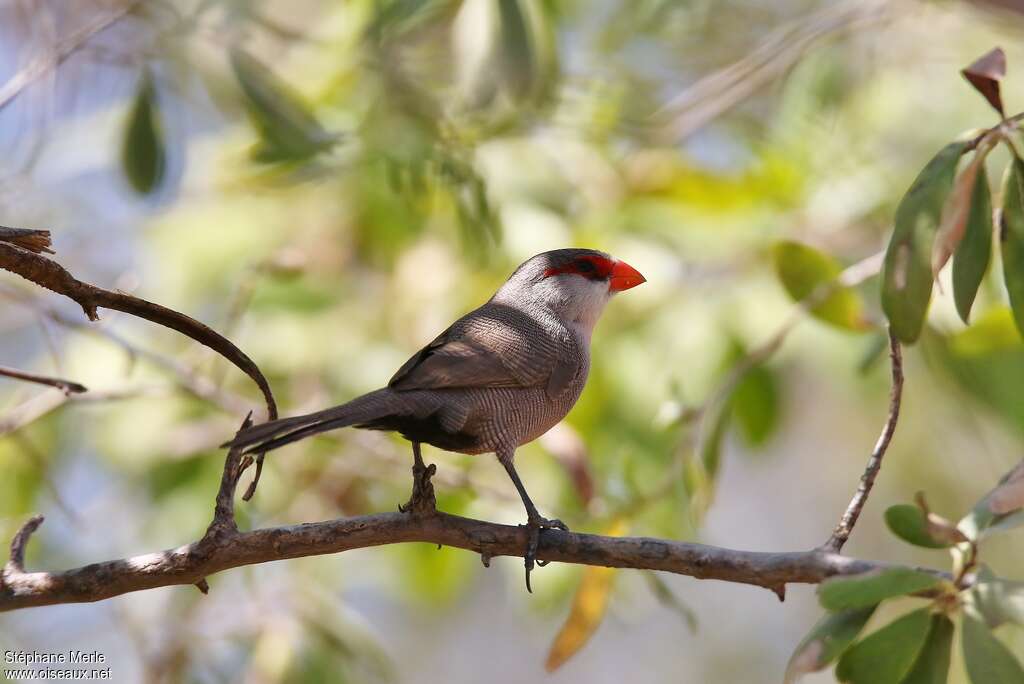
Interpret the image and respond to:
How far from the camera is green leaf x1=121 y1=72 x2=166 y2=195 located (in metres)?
4.13

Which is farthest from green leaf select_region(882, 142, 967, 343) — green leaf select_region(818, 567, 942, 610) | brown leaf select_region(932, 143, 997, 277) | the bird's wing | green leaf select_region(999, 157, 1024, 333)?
the bird's wing

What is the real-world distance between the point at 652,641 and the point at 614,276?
279 inches

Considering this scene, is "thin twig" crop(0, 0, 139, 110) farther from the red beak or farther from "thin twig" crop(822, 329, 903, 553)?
"thin twig" crop(822, 329, 903, 553)

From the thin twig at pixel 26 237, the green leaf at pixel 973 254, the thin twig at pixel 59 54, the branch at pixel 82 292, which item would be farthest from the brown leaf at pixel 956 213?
the thin twig at pixel 59 54

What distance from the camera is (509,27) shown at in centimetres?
351

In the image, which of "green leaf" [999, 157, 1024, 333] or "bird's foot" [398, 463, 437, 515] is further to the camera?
"bird's foot" [398, 463, 437, 515]

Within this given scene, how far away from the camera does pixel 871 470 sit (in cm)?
252

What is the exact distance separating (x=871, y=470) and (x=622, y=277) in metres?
1.96

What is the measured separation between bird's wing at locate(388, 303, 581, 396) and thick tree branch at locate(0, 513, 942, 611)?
0.68 meters

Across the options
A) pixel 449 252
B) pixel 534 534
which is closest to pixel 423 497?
pixel 534 534

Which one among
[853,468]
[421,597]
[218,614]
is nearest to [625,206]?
[421,597]

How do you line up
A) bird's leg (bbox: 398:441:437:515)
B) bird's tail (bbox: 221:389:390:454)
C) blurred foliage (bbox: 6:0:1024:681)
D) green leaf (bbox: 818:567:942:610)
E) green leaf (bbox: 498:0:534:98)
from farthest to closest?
1. blurred foliage (bbox: 6:0:1024:681)
2. green leaf (bbox: 498:0:534:98)
3. bird's leg (bbox: 398:441:437:515)
4. bird's tail (bbox: 221:389:390:454)
5. green leaf (bbox: 818:567:942:610)

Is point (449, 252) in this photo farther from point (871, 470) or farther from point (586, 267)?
point (871, 470)

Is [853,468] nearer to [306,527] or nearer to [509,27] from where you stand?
[509,27]
